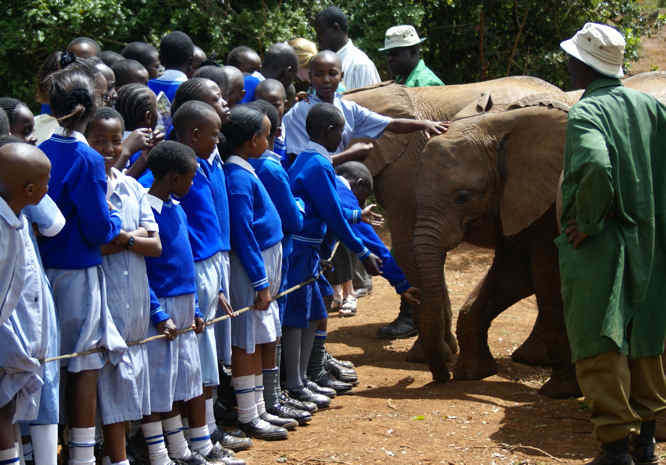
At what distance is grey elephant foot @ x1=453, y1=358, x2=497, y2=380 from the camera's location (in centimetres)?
736

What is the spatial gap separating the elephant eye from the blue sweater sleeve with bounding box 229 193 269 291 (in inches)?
76.2

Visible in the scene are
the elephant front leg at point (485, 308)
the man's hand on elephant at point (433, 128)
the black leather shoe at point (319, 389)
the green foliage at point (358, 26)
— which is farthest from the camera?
the green foliage at point (358, 26)

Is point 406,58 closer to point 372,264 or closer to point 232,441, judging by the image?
point 372,264

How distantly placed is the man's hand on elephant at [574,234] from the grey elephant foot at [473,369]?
2564 millimetres

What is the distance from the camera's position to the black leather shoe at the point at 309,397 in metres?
6.57

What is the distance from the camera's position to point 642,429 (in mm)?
5152

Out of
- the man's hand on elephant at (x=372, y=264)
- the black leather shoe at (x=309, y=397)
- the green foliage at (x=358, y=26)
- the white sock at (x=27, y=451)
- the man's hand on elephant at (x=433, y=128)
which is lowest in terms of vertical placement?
the black leather shoe at (x=309, y=397)

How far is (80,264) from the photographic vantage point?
4566 mm

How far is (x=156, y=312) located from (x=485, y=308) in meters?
3.48

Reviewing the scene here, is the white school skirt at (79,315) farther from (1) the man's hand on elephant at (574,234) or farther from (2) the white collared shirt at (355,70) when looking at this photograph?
(2) the white collared shirt at (355,70)

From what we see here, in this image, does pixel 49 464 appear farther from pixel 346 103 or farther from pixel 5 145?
A: pixel 346 103

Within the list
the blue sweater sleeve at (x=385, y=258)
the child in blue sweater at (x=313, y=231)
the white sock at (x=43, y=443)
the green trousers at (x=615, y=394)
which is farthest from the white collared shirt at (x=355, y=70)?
the white sock at (x=43, y=443)

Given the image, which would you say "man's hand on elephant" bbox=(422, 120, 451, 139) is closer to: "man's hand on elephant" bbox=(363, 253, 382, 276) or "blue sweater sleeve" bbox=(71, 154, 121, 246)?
"man's hand on elephant" bbox=(363, 253, 382, 276)

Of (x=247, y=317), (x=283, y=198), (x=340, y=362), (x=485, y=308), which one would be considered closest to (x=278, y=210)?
(x=283, y=198)
